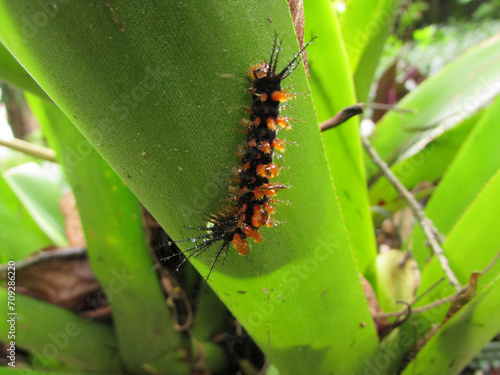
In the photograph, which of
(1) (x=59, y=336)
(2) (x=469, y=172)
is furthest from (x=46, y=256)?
(2) (x=469, y=172)

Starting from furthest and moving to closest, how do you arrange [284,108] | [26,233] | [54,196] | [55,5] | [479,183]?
[54,196], [26,233], [479,183], [284,108], [55,5]

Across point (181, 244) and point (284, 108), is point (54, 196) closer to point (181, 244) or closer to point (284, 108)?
point (181, 244)

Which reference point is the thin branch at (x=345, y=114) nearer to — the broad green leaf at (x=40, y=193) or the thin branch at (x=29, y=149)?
the thin branch at (x=29, y=149)

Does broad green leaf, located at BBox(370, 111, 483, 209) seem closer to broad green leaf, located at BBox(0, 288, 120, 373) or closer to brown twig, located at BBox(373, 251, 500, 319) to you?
brown twig, located at BBox(373, 251, 500, 319)

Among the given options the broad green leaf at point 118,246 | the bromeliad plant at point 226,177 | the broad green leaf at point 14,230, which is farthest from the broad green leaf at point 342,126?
the broad green leaf at point 14,230

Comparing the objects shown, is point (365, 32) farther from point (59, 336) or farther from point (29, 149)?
point (59, 336)

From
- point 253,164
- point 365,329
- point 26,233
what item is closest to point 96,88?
point 253,164
